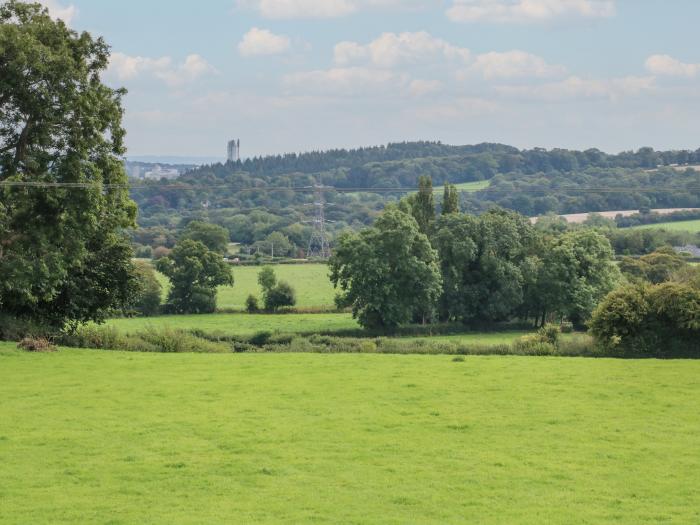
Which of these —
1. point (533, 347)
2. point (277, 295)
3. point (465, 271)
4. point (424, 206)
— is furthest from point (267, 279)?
point (533, 347)

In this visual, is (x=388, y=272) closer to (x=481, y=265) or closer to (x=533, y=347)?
(x=481, y=265)

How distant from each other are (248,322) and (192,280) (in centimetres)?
1160

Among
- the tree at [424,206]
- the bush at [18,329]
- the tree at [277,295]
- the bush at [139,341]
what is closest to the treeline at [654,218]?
the tree at [424,206]

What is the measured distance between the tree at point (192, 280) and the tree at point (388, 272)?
50.6ft

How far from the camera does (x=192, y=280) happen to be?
80.4 meters

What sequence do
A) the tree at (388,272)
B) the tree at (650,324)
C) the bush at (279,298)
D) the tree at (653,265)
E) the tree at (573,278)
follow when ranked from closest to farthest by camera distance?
the tree at (650,324) < the tree at (388,272) < the tree at (573,278) < the tree at (653,265) < the bush at (279,298)

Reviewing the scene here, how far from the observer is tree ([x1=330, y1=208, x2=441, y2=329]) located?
219 feet

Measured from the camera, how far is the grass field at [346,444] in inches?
576

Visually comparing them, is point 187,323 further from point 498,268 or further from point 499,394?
point 499,394

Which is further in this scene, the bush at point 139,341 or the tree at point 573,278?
the tree at point 573,278

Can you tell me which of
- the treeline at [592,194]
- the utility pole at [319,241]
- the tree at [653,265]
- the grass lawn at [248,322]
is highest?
the treeline at [592,194]

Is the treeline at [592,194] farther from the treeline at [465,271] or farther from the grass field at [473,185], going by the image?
the treeline at [465,271]

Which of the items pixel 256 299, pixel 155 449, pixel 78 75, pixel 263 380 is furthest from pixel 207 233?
pixel 155 449

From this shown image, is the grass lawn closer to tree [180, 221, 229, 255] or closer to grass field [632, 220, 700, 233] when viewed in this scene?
tree [180, 221, 229, 255]
